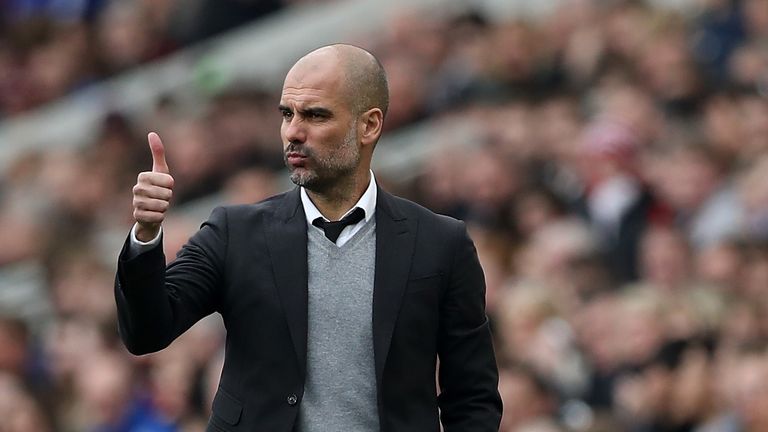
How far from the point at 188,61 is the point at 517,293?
648 cm

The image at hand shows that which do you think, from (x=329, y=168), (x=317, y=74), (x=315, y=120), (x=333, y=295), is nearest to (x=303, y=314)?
(x=333, y=295)

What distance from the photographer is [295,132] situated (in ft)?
15.1

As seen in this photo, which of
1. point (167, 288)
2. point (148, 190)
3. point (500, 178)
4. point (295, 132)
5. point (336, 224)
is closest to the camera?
point (148, 190)

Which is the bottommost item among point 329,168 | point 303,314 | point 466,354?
point 466,354

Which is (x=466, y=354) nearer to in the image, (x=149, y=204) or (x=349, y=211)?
(x=349, y=211)

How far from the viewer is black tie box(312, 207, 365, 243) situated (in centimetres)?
472

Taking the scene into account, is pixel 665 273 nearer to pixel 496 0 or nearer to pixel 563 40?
pixel 563 40

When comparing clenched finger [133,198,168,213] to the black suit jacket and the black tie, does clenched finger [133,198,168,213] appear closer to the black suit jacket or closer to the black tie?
the black suit jacket

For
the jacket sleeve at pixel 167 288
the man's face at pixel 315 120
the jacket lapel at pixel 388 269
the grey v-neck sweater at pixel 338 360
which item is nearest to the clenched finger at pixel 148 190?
the jacket sleeve at pixel 167 288

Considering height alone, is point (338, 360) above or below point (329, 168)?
below

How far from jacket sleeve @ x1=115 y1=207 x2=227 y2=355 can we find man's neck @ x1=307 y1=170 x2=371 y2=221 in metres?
0.24

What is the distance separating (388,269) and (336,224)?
17 centimetres

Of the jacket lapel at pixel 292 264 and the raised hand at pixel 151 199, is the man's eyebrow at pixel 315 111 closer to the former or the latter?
the jacket lapel at pixel 292 264

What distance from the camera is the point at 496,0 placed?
13203 millimetres
